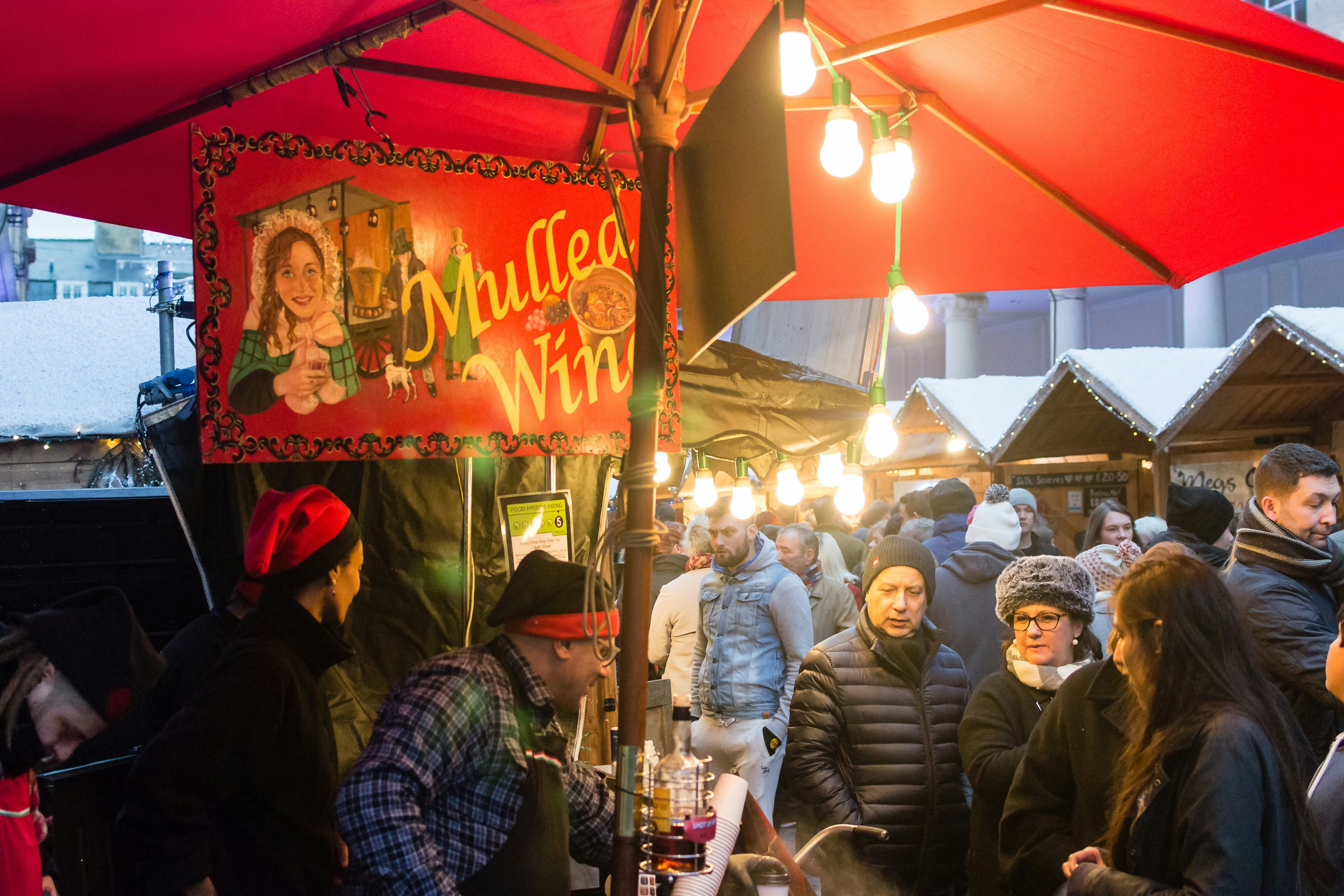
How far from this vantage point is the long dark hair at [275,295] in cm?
295

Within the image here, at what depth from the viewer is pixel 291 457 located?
2.94 metres

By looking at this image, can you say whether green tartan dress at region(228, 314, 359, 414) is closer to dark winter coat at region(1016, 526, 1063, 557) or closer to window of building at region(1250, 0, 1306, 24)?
dark winter coat at region(1016, 526, 1063, 557)

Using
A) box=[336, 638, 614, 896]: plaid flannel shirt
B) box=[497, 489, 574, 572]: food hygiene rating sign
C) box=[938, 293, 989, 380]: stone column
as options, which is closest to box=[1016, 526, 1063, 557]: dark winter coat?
box=[497, 489, 574, 572]: food hygiene rating sign

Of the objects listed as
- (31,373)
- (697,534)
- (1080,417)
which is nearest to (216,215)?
(697,534)

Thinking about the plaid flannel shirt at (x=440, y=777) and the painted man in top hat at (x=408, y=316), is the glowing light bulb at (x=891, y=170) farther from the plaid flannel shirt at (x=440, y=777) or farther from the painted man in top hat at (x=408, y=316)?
the plaid flannel shirt at (x=440, y=777)

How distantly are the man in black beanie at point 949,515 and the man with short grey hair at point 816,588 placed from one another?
788 millimetres

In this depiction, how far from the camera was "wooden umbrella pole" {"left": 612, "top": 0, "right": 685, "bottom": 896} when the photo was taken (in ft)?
6.73

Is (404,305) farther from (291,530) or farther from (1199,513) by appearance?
(1199,513)

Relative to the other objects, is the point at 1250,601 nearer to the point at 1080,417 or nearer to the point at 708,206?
the point at 708,206

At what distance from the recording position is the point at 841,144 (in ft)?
7.65

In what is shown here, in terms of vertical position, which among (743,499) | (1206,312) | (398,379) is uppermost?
(1206,312)

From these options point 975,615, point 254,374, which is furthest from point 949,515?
point 254,374

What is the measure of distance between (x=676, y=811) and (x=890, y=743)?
2.65 metres

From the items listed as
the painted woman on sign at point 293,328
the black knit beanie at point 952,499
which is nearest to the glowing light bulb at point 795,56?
the painted woman on sign at point 293,328
